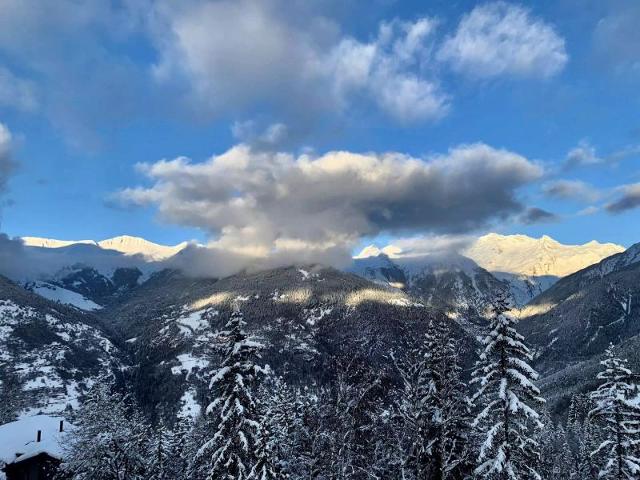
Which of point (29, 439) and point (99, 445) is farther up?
point (99, 445)

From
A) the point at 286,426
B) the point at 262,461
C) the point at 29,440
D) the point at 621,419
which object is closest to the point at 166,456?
the point at 29,440

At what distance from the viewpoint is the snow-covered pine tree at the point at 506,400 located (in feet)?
84.8

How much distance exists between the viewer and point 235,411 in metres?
29.2

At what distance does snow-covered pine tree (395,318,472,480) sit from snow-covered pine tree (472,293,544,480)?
9.41ft

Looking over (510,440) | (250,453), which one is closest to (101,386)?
(250,453)

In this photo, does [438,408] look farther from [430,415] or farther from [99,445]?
[99,445]

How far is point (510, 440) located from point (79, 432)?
31294mm

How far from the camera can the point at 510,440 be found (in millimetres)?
26828

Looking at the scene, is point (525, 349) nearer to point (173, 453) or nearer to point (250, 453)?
point (250, 453)

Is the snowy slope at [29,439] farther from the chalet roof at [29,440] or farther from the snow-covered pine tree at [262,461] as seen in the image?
the snow-covered pine tree at [262,461]

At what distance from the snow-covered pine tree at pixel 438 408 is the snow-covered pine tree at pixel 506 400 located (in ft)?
9.41

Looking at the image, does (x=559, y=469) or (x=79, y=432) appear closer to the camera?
(x=79, y=432)

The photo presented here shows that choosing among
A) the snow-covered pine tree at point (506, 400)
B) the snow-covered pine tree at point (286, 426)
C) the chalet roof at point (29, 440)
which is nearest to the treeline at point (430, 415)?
the snow-covered pine tree at point (506, 400)

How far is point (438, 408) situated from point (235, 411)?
38.4 feet
